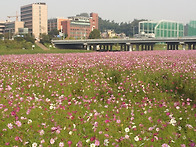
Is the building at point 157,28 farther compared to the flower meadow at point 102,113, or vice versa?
the building at point 157,28

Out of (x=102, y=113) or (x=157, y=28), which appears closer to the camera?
(x=102, y=113)

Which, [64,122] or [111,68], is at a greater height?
[111,68]

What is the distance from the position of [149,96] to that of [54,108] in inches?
129

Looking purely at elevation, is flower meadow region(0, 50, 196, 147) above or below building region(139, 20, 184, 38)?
below

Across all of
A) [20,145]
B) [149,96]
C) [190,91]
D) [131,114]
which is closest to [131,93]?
[149,96]

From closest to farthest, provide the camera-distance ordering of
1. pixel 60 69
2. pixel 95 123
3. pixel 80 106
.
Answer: pixel 95 123 < pixel 80 106 < pixel 60 69

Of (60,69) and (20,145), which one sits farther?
(60,69)

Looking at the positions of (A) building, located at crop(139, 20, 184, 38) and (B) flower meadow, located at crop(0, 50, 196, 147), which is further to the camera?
(A) building, located at crop(139, 20, 184, 38)

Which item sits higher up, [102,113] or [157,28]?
[157,28]

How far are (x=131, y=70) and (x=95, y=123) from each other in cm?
658

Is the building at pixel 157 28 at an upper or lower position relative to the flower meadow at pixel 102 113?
upper

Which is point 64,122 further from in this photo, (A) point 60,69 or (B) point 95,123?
(A) point 60,69

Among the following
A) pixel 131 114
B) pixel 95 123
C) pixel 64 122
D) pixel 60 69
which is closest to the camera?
pixel 95 123

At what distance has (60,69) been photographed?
12.8 m
